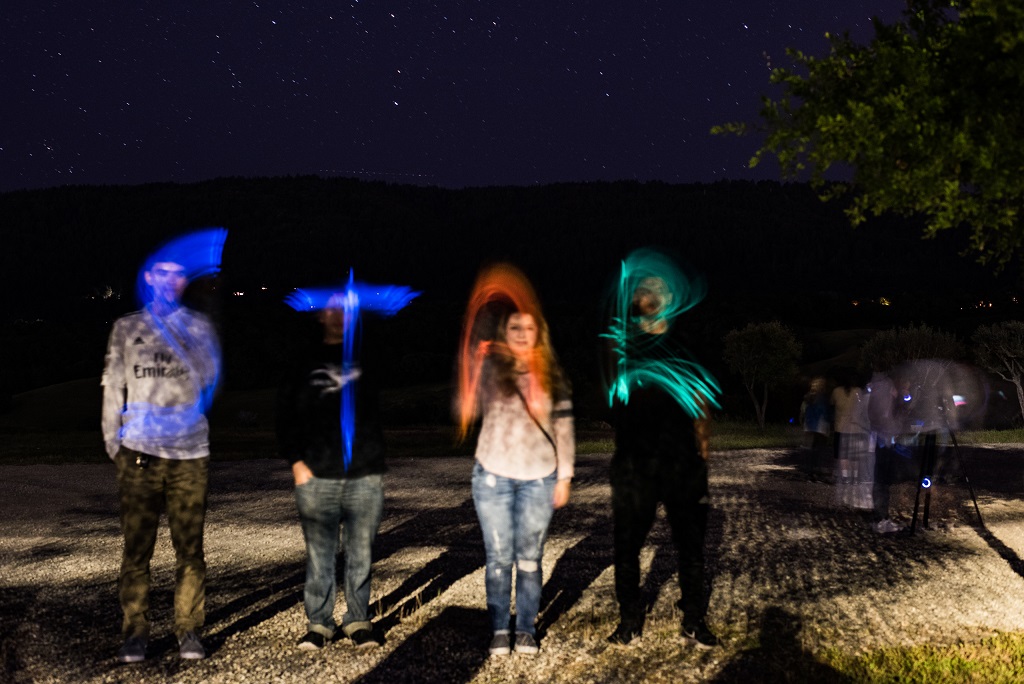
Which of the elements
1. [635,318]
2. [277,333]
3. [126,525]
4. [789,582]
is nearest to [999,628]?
[789,582]

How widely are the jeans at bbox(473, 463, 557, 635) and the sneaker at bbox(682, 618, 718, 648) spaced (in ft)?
3.46

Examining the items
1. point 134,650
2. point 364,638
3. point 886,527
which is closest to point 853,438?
point 886,527

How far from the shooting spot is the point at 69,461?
70.0 feet

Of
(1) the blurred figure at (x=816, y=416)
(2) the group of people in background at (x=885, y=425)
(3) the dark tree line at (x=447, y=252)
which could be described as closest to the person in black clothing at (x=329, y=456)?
(2) the group of people in background at (x=885, y=425)

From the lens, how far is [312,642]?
573cm

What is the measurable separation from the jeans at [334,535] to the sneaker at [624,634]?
1.59 m

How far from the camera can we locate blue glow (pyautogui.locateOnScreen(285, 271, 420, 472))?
5.52 m

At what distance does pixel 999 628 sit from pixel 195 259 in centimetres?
601

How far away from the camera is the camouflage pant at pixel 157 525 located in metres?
5.43

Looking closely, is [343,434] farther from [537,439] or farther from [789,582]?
[789,582]

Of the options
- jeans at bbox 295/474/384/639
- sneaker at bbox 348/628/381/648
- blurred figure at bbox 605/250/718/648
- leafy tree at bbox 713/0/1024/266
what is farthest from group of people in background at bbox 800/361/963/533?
jeans at bbox 295/474/384/639

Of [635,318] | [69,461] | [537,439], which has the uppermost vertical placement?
[635,318]

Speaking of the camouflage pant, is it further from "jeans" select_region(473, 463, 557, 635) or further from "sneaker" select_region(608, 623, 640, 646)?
"sneaker" select_region(608, 623, 640, 646)

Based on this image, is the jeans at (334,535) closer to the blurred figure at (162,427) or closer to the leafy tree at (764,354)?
the blurred figure at (162,427)
